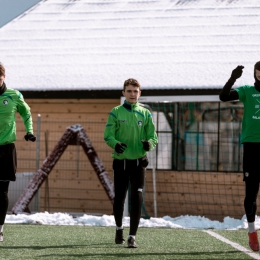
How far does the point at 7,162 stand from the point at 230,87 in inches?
99.0

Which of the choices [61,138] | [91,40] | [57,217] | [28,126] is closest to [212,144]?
[91,40]

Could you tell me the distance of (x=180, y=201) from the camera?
16.2 meters

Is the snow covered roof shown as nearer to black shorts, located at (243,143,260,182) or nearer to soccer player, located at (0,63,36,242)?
soccer player, located at (0,63,36,242)

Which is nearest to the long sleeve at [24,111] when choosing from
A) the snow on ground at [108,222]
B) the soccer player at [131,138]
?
→ the soccer player at [131,138]

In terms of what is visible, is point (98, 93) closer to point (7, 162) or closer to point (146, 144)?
point (7, 162)

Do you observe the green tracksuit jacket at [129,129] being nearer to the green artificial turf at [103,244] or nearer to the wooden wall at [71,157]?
the green artificial turf at [103,244]

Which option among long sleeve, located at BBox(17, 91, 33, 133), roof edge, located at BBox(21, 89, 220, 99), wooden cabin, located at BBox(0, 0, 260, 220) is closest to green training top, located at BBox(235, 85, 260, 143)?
long sleeve, located at BBox(17, 91, 33, 133)

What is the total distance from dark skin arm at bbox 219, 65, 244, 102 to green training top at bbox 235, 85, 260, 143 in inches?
3.7

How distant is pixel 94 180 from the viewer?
16.8 meters

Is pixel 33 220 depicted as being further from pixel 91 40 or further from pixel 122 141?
pixel 91 40

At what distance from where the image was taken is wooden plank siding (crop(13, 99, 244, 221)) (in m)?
16.0

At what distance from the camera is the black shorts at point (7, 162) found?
8969 millimetres

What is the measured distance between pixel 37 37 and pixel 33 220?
6.41m

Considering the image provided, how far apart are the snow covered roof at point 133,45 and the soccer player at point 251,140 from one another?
7.24 metres
